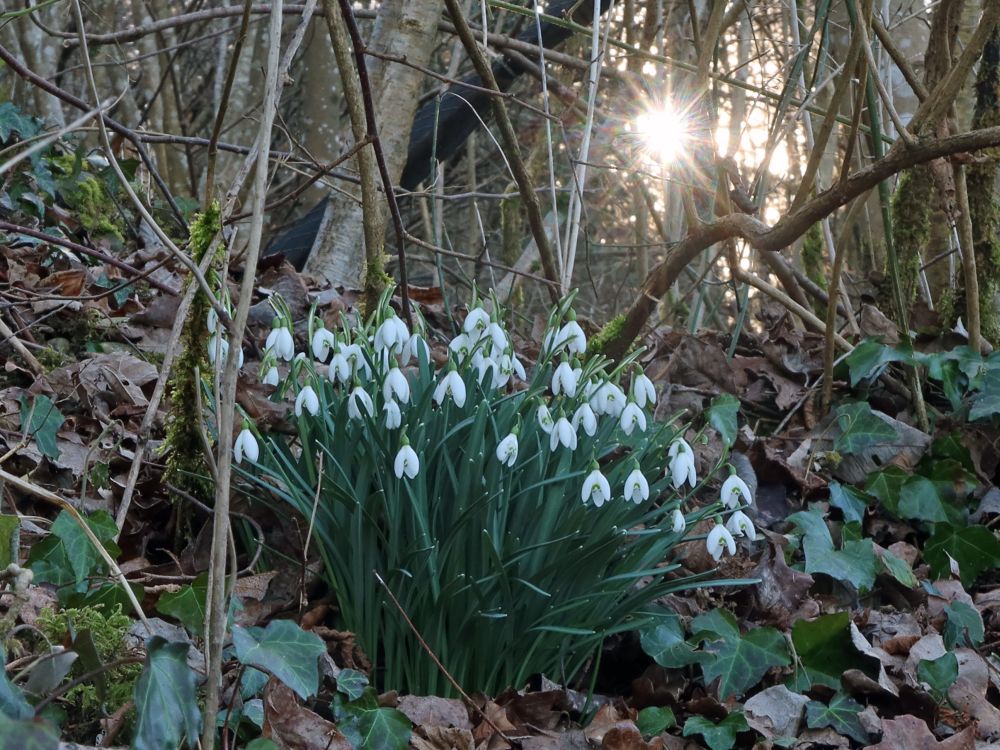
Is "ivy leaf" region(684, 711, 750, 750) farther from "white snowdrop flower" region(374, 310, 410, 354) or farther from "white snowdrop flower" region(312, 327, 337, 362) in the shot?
"white snowdrop flower" region(312, 327, 337, 362)

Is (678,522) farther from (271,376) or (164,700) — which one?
(164,700)

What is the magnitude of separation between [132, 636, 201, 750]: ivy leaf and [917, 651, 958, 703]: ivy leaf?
1487 mm

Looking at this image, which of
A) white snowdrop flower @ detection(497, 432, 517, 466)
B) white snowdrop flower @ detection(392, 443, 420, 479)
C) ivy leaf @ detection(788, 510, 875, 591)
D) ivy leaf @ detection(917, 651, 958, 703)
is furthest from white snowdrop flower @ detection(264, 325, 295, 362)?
ivy leaf @ detection(917, 651, 958, 703)

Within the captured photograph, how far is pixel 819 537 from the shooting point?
242 centimetres

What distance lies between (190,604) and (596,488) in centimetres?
74

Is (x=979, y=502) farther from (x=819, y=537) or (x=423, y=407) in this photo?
(x=423, y=407)

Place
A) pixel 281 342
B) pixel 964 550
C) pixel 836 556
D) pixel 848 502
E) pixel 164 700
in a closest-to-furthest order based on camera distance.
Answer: pixel 164 700
pixel 281 342
pixel 836 556
pixel 964 550
pixel 848 502

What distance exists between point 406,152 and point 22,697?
2.77m

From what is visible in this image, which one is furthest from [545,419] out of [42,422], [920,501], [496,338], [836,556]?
[920,501]

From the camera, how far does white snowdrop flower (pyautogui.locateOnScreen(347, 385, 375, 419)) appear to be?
183 centimetres

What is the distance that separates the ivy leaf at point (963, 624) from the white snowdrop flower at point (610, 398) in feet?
3.08

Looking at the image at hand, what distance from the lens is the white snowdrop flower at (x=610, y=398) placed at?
1989 millimetres

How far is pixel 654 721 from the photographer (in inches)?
73.0

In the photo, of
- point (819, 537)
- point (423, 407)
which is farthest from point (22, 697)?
point (819, 537)
